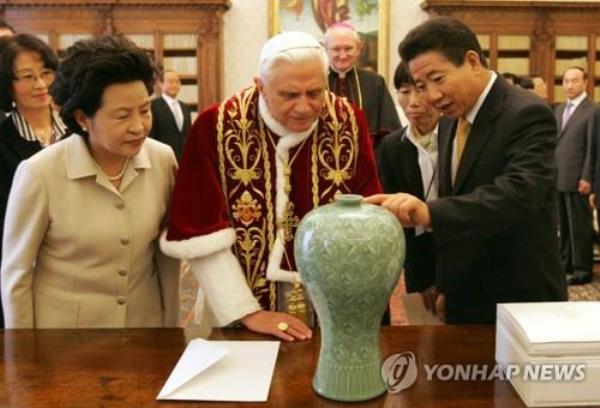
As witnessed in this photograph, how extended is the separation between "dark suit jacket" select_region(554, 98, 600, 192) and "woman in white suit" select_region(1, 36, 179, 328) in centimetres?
509

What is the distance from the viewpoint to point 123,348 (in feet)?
5.82

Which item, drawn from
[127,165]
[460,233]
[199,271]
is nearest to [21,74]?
[127,165]

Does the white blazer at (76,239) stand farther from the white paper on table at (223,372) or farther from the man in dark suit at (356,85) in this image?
the man in dark suit at (356,85)

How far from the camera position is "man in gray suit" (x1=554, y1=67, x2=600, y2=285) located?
6.31m

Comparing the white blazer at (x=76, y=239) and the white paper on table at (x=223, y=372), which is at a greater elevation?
the white blazer at (x=76, y=239)

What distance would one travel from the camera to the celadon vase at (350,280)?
135 cm

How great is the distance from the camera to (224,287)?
196 cm

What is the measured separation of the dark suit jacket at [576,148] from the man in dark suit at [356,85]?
2.54 metres

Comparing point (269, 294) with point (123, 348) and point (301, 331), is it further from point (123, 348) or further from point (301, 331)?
point (123, 348)

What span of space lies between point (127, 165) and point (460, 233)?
39.2 inches

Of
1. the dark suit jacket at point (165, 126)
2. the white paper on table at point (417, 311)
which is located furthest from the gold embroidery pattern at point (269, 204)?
the dark suit jacket at point (165, 126)

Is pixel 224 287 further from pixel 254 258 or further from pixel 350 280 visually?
pixel 350 280

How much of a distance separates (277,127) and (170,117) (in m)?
5.99

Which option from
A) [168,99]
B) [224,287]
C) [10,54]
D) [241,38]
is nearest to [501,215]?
[224,287]
